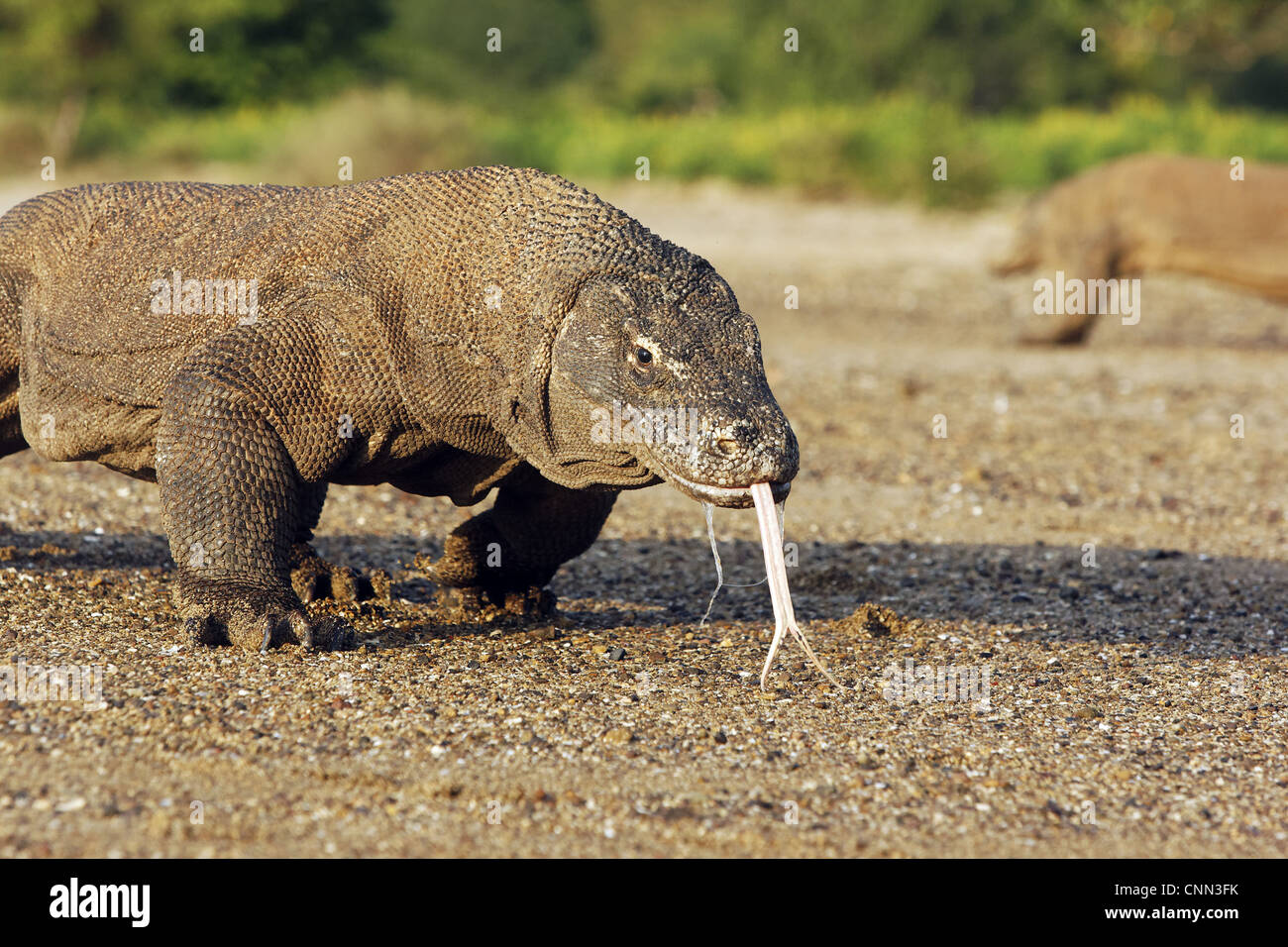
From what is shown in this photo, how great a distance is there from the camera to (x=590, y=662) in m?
5.54

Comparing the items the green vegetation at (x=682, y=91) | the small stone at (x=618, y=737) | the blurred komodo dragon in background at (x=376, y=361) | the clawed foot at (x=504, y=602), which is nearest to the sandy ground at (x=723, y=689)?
the small stone at (x=618, y=737)

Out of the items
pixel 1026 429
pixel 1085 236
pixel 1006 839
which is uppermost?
pixel 1085 236

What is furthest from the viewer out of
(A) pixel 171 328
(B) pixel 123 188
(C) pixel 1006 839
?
(B) pixel 123 188

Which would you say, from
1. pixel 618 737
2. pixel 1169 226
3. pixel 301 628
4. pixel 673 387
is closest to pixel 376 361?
pixel 301 628

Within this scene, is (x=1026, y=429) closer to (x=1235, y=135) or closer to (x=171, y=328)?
(x=171, y=328)

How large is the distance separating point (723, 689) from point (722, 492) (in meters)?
1.06

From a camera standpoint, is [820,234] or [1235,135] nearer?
[820,234]

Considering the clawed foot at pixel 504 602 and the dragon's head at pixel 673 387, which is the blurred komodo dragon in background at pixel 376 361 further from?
the clawed foot at pixel 504 602

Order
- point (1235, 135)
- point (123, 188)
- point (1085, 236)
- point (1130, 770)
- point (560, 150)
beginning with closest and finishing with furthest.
→ point (1130, 770), point (123, 188), point (1085, 236), point (1235, 135), point (560, 150)

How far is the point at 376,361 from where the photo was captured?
5035 mm

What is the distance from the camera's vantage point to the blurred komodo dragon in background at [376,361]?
4715 mm

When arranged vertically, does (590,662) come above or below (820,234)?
below

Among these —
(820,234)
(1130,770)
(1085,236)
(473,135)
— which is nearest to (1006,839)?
(1130,770)
